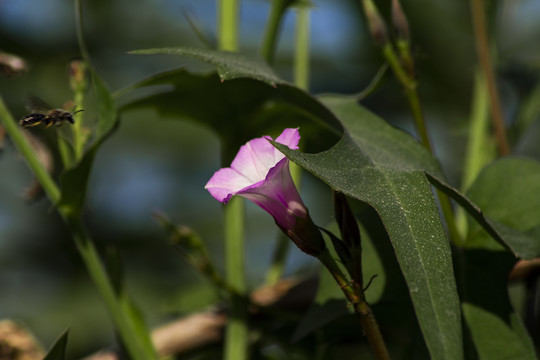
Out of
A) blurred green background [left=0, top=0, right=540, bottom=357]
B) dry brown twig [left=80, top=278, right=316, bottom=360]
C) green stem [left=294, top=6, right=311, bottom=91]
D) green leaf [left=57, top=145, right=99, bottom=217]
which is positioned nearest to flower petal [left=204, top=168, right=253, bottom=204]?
green leaf [left=57, top=145, right=99, bottom=217]

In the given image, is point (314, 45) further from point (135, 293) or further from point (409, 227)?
point (409, 227)

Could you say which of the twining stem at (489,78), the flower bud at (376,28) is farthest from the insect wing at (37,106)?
the twining stem at (489,78)

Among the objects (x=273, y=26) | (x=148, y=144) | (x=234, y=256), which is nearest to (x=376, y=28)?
(x=273, y=26)

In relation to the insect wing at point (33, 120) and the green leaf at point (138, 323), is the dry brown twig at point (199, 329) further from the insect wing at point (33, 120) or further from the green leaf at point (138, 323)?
the insect wing at point (33, 120)

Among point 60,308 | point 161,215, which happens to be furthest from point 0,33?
point 161,215

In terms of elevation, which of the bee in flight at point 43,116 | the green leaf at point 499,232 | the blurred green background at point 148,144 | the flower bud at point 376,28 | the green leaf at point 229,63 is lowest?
the blurred green background at point 148,144

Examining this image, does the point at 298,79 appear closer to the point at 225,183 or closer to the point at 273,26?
the point at 273,26
